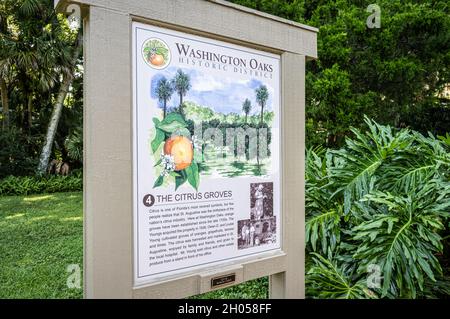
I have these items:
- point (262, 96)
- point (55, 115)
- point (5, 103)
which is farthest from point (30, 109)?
point (262, 96)

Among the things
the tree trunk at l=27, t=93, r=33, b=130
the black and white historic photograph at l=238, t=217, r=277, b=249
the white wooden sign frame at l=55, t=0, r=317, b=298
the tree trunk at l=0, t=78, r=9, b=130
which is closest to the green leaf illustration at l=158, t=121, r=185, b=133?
the white wooden sign frame at l=55, t=0, r=317, b=298

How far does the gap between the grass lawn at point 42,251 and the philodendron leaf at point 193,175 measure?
82.5 inches

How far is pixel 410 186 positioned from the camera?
3285 millimetres

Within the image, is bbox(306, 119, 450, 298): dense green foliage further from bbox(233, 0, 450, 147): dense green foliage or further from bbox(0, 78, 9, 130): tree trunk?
bbox(0, 78, 9, 130): tree trunk

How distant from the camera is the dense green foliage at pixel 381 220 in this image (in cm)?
266

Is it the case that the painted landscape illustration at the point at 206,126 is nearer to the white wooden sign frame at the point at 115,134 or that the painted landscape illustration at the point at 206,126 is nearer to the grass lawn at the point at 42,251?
the white wooden sign frame at the point at 115,134

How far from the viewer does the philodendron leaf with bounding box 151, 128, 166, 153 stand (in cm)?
179

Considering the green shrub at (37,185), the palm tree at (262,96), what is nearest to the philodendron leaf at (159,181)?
the palm tree at (262,96)

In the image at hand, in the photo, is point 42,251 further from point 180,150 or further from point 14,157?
point 14,157

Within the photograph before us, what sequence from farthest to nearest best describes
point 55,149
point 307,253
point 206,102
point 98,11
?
1. point 55,149
2. point 307,253
3. point 206,102
4. point 98,11

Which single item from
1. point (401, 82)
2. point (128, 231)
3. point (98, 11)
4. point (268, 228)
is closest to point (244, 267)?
point (268, 228)

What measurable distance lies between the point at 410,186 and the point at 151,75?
2556mm

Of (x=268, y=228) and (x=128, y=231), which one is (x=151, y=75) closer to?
(x=128, y=231)

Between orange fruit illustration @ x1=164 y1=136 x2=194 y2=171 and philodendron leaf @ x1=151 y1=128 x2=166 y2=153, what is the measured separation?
3cm
